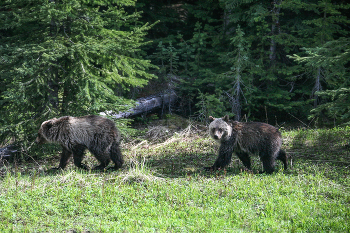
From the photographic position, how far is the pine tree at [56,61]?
9.43 m

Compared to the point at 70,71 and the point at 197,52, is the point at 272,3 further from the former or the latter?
the point at 70,71

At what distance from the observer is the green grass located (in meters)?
5.62

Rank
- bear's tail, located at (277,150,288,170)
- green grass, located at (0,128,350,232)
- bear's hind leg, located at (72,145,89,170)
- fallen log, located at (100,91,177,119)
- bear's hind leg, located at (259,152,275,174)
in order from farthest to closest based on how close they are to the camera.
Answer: fallen log, located at (100,91,177,119)
bear's hind leg, located at (72,145,89,170)
bear's tail, located at (277,150,288,170)
bear's hind leg, located at (259,152,275,174)
green grass, located at (0,128,350,232)

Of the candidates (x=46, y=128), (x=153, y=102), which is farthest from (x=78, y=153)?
(x=153, y=102)

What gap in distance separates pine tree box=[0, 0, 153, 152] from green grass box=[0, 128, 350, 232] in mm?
2525

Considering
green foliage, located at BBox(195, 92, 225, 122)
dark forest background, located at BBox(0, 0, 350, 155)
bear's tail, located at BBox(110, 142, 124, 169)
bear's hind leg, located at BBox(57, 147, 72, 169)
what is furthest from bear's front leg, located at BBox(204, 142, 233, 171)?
green foliage, located at BBox(195, 92, 225, 122)

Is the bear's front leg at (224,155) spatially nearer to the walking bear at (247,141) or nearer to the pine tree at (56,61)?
the walking bear at (247,141)

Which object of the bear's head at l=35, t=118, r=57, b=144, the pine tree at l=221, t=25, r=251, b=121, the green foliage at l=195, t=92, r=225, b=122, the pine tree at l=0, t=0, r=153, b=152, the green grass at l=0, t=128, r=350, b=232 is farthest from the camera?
the pine tree at l=221, t=25, r=251, b=121

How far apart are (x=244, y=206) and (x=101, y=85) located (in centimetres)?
558

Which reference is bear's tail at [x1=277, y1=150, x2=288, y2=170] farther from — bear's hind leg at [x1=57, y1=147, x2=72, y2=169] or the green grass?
bear's hind leg at [x1=57, y1=147, x2=72, y2=169]

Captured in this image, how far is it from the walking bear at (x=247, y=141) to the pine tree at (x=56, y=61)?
3.51m

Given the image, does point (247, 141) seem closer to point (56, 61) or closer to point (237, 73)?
point (237, 73)

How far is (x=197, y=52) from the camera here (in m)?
16.3

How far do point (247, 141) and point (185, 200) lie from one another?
8.34 ft
